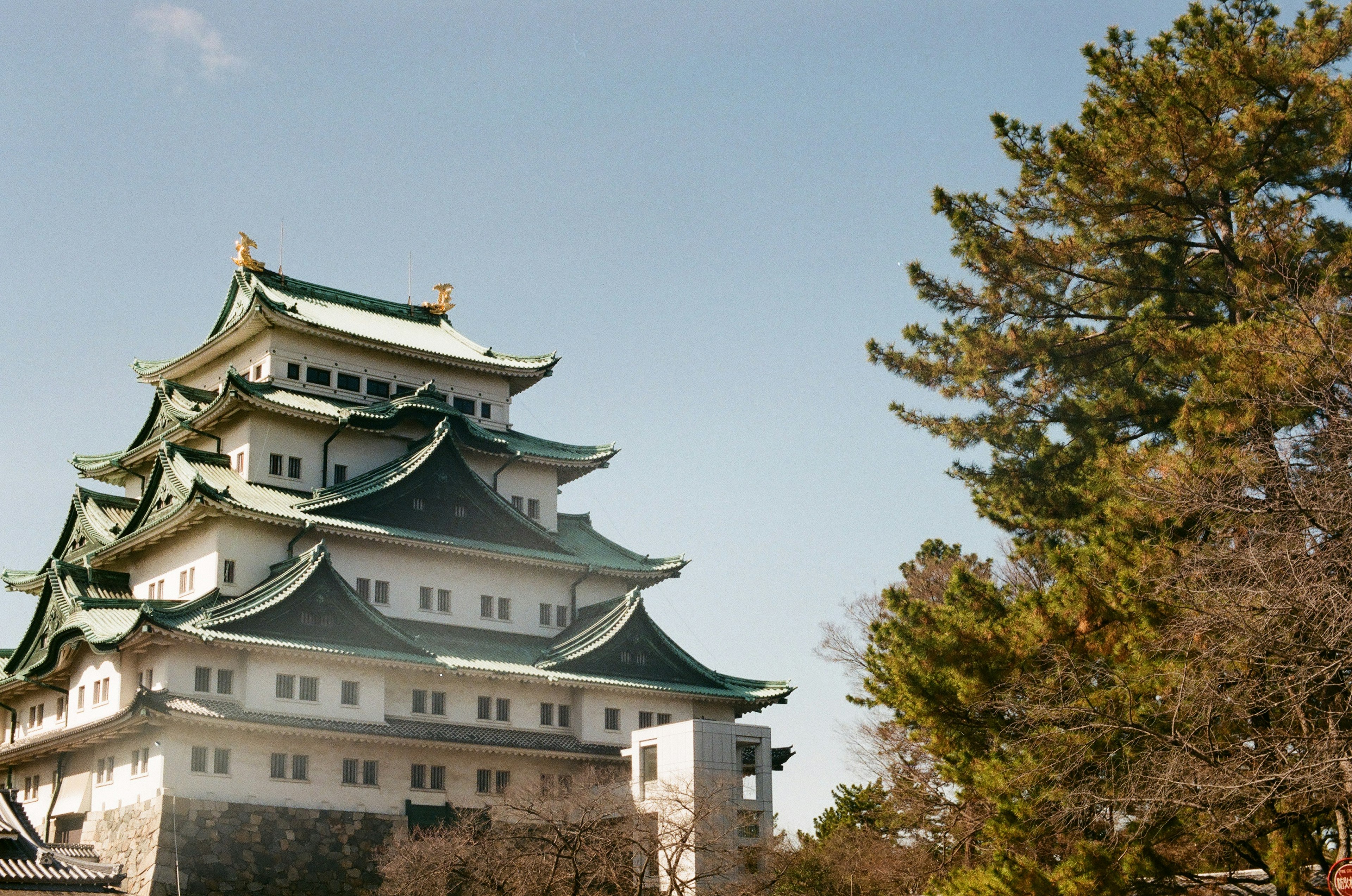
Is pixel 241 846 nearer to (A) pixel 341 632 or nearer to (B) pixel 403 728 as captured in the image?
(B) pixel 403 728

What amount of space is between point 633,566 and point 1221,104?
2649cm

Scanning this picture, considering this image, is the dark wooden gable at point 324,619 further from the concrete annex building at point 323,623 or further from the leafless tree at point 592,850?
the leafless tree at point 592,850

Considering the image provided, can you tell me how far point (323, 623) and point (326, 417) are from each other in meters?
7.83

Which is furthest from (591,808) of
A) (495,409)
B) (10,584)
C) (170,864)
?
(10,584)

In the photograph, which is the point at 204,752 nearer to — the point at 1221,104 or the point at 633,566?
the point at 633,566

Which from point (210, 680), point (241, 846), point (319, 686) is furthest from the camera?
point (319, 686)

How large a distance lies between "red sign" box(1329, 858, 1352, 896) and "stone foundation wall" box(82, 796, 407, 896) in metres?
26.1

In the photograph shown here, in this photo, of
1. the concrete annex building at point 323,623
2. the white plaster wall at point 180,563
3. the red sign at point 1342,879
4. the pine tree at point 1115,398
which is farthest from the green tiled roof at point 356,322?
the red sign at point 1342,879

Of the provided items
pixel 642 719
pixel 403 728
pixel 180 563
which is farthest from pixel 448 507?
pixel 642 719

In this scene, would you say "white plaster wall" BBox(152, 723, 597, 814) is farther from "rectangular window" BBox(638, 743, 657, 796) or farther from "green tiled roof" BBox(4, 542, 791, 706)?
"rectangular window" BBox(638, 743, 657, 796)

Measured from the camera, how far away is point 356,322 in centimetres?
4838

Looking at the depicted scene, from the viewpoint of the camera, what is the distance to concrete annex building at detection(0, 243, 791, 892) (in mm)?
35594

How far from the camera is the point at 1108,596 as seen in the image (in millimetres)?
21625

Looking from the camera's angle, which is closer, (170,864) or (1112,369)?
(1112,369)
